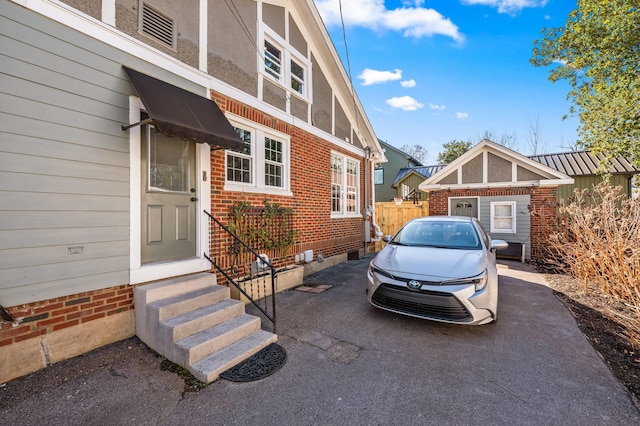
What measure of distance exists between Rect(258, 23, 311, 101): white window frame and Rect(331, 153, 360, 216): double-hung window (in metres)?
2.15

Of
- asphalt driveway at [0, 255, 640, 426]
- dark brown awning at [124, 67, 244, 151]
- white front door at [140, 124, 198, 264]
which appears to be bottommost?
asphalt driveway at [0, 255, 640, 426]

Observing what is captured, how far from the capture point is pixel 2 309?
8.36 ft

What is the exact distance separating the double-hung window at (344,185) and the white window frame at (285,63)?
7.07ft

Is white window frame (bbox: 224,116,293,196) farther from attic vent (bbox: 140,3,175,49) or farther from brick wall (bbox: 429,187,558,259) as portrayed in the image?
brick wall (bbox: 429,187,558,259)

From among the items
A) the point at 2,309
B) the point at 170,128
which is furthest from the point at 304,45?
the point at 2,309

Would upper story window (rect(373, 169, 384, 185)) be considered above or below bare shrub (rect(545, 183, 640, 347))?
above

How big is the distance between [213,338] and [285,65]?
19.5 feet

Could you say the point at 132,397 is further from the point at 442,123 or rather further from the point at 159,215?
the point at 442,123

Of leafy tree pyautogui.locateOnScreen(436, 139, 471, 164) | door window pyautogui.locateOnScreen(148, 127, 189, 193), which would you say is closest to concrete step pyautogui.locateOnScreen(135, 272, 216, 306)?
door window pyautogui.locateOnScreen(148, 127, 189, 193)

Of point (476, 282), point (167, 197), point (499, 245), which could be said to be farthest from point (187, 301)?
point (499, 245)

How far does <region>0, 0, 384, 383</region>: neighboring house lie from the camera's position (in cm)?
270

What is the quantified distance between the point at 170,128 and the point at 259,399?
3053 mm

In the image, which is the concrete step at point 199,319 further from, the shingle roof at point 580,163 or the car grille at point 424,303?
the shingle roof at point 580,163

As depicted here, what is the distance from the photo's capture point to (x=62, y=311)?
9.63 feet
